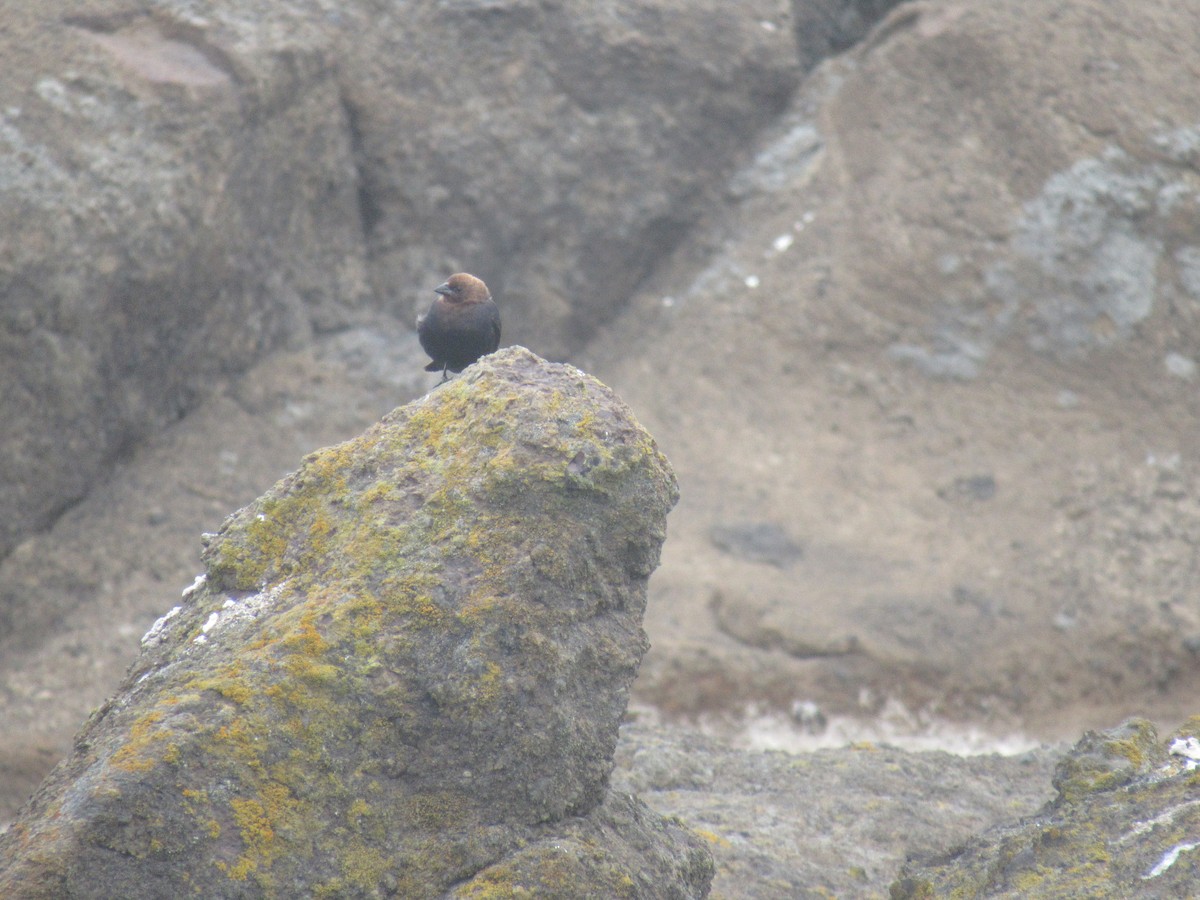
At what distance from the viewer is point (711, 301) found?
1191cm

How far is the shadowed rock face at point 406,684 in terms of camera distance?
329 cm

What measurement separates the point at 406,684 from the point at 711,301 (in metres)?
8.73

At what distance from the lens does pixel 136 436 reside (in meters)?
9.91

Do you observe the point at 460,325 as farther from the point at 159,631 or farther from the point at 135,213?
the point at 135,213

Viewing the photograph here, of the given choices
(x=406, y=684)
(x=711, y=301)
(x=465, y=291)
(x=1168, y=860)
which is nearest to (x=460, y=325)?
(x=465, y=291)

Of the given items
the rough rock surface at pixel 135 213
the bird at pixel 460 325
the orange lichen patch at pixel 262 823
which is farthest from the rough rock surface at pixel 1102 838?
the rough rock surface at pixel 135 213

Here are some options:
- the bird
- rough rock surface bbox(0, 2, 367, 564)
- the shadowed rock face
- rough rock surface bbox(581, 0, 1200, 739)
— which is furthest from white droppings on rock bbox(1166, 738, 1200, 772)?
rough rock surface bbox(0, 2, 367, 564)

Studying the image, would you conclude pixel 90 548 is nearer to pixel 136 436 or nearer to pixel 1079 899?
pixel 136 436

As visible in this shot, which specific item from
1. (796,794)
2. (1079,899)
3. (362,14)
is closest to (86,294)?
(362,14)

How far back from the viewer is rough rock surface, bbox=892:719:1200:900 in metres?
3.47

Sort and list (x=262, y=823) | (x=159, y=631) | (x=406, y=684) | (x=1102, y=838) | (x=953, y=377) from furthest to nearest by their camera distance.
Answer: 1. (x=953, y=377)
2. (x=159, y=631)
3. (x=1102, y=838)
4. (x=406, y=684)
5. (x=262, y=823)

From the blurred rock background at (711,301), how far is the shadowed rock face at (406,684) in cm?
498

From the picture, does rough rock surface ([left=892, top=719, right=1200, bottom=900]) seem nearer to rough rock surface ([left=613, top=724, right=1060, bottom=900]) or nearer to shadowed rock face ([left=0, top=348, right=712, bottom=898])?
rough rock surface ([left=613, top=724, right=1060, bottom=900])

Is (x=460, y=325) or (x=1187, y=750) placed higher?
(x=460, y=325)
